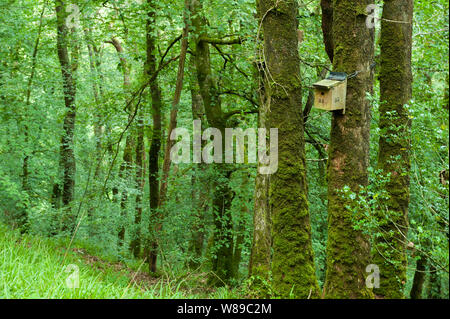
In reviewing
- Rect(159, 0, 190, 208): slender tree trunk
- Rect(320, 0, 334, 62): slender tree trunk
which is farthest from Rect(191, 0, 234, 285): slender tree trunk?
Rect(320, 0, 334, 62): slender tree trunk

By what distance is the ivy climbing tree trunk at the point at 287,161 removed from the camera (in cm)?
508

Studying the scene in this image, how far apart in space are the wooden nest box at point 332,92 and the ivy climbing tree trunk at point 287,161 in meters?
0.51

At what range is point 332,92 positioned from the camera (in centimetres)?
480

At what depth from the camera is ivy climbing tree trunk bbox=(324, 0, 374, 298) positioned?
4766 mm

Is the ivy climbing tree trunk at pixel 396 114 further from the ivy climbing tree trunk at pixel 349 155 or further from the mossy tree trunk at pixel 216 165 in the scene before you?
the mossy tree trunk at pixel 216 165

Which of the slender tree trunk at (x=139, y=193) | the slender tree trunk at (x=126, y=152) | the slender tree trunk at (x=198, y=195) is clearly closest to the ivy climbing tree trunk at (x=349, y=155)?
the slender tree trunk at (x=198, y=195)

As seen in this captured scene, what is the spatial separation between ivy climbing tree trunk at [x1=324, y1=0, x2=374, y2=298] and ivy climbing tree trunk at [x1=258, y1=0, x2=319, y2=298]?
→ 1.09 feet

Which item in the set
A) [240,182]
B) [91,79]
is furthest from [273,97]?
[91,79]

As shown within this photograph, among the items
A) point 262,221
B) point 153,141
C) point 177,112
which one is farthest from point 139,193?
point 262,221

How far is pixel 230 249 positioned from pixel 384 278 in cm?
562

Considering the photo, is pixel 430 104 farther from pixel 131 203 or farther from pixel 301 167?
pixel 131 203

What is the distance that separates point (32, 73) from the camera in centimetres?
1202

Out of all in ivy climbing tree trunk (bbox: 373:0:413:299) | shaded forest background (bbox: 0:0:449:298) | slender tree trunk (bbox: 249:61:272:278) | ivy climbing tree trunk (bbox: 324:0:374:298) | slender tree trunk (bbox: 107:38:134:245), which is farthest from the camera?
slender tree trunk (bbox: 107:38:134:245)

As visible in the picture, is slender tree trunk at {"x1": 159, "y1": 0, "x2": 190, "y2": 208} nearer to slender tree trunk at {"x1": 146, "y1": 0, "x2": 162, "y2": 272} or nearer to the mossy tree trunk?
slender tree trunk at {"x1": 146, "y1": 0, "x2": 162, "y2": 272}
